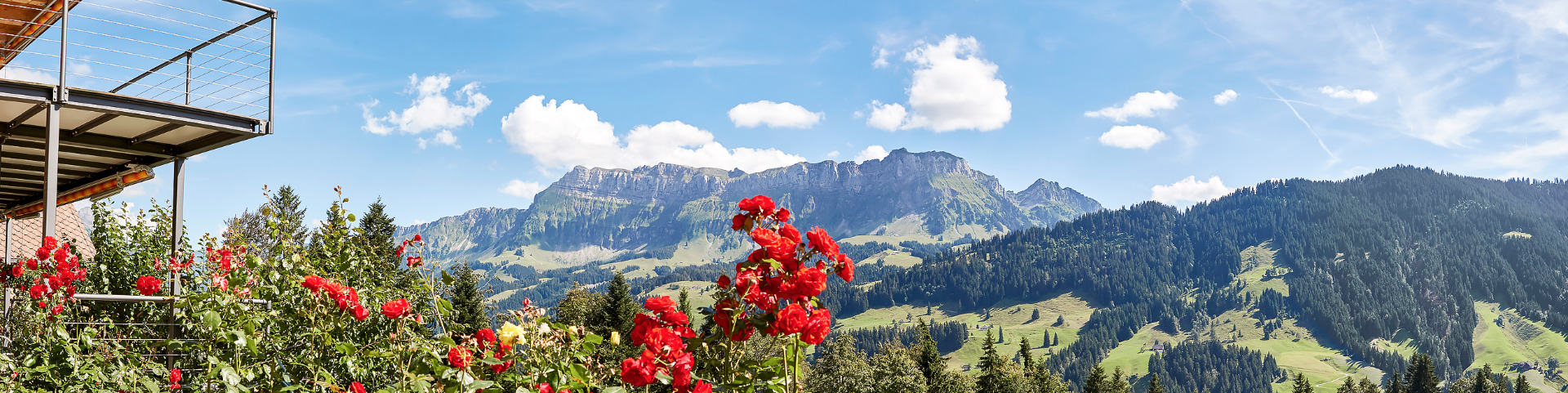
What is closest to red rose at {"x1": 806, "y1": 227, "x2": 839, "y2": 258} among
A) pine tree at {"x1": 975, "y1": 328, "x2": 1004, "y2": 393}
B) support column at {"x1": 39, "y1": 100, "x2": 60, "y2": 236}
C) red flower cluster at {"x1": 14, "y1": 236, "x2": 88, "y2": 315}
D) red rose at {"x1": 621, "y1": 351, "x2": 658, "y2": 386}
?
red rose at {"x1": 621, "y1": 351, "x2": 658, "y2": 386}

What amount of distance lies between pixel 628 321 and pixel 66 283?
3722cm

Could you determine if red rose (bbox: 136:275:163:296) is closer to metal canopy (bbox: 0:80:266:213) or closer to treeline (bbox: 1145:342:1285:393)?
metal canopy (bbox: 0:80:266:213)

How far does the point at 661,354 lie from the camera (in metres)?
2.64

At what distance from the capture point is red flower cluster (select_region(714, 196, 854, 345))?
2494 millimetres

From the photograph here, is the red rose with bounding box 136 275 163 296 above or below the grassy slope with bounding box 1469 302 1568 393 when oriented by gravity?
above

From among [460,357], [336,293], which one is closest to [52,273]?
[336,293]

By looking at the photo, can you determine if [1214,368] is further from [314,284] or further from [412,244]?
[314,284]

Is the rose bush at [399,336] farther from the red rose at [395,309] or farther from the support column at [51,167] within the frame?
the support column at [51,167]

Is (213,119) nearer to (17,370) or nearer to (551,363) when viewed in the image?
(17,370)

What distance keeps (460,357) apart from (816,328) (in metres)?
1.41

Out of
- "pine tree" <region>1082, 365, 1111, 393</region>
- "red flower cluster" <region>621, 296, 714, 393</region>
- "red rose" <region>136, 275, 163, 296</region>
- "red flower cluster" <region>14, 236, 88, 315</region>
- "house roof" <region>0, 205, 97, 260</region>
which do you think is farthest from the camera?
"pine tree" <region>1082, 365, 1111, 393</region>

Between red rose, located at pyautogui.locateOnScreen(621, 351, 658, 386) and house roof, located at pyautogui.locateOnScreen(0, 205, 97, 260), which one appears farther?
house roof, located at pyautogui.locateOnScreen(0, 205, 97, 260)

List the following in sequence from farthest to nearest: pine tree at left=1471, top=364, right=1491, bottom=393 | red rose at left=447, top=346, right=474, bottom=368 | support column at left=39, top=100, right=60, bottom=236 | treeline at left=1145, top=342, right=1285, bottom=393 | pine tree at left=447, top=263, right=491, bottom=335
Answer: treeline at left=1145, top=342, right=1285, bottom=393, pine tree at left=1471, top=364, right=1491, bottom=393, pine tree at left=447, top=263, right=491, bottom=335, support column at left=39, top=100, right=60, bottom=236, red rose at left=447, top=346, right=474, bottom=368

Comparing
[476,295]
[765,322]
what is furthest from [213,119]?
[476,295]
